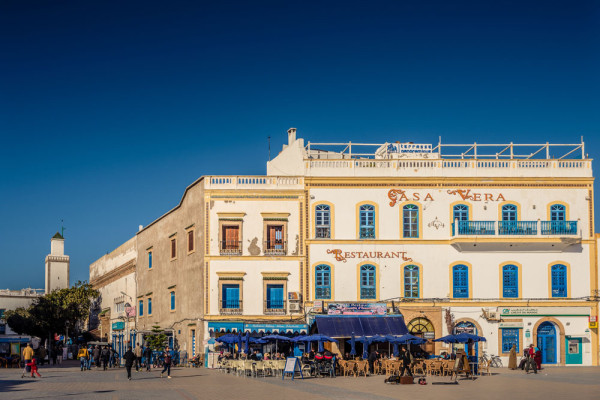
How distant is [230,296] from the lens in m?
47.0

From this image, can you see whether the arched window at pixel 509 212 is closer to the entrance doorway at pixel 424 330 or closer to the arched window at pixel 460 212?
the arched window at pixel 460 212

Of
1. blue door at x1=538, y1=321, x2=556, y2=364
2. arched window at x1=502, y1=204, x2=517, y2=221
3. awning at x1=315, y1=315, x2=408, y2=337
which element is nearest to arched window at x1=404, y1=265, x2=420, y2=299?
awning at x1=315, y1=315, x2=408, y2=337

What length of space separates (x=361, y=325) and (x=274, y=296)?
17.9 ft

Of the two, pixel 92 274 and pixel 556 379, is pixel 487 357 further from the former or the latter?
pixel 92 274

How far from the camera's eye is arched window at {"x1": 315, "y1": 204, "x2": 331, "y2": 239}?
47.6m

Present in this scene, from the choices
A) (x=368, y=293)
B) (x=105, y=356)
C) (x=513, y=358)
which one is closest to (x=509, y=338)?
(x=513, y=358)

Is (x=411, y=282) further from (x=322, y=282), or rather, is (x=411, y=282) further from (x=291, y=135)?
(x=291, y=135)

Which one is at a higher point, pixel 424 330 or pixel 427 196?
pixel 427 196

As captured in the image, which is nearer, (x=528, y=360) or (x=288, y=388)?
(x=288, y=388)

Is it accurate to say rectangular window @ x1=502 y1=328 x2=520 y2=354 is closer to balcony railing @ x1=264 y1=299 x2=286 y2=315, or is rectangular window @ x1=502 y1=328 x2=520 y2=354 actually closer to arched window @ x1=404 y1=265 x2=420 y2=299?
arched window @ x1=404 y1=265 x2=420 y2=299

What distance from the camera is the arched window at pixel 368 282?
4700 centimetres

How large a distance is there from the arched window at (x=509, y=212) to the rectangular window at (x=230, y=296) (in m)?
16.3

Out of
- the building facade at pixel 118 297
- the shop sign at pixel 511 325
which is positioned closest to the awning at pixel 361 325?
the shop sign at pixel 511 325

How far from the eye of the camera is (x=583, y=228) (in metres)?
47.8
